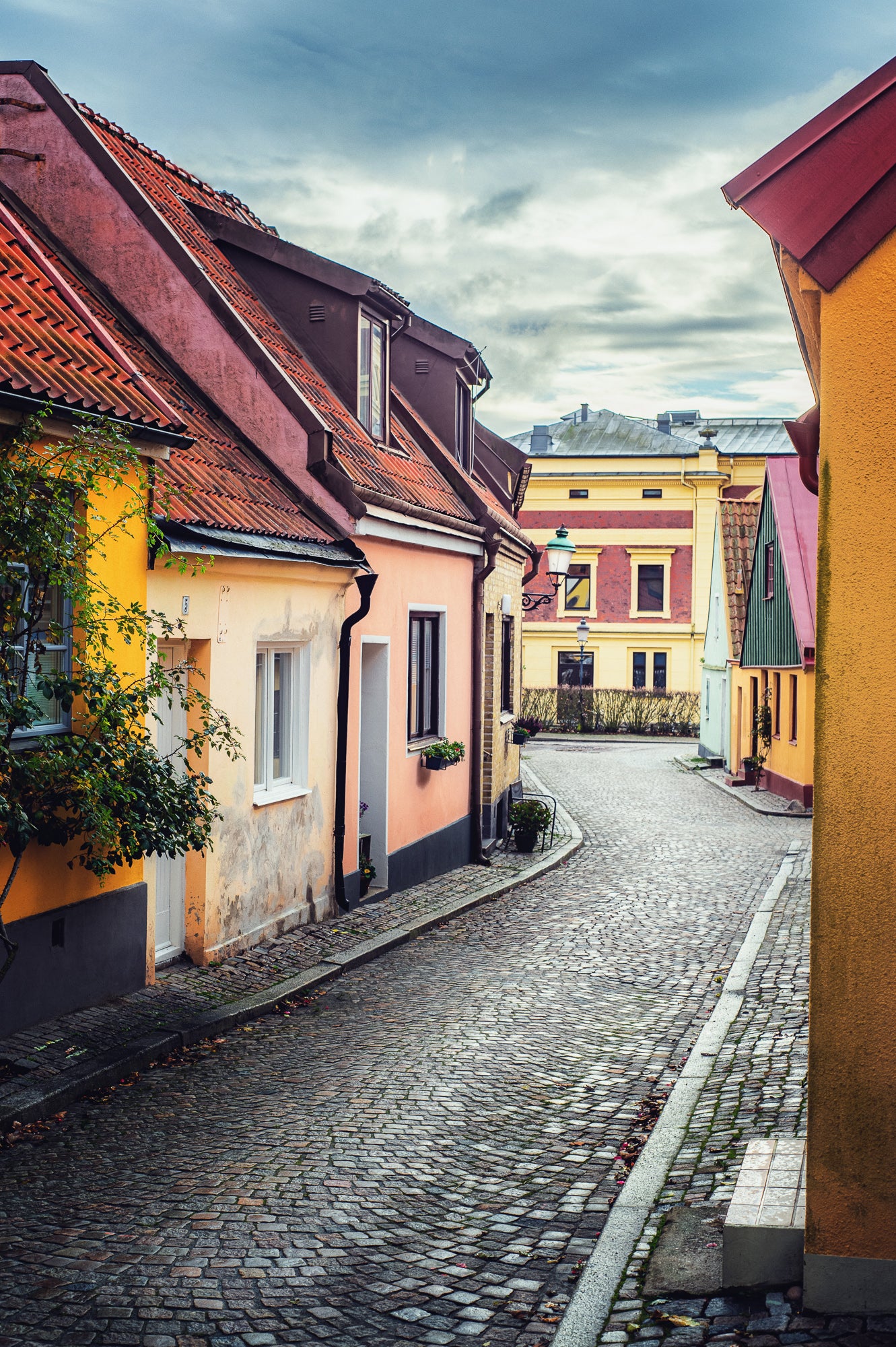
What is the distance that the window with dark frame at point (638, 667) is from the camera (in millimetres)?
47875

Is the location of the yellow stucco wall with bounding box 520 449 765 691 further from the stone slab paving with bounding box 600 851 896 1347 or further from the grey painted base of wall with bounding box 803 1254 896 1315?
the grey painted base of wall with bounding box 803 1254 896 1315

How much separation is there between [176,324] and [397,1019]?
6.44 meters

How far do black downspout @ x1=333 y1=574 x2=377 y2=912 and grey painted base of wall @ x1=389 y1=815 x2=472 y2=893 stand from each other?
5.66ft

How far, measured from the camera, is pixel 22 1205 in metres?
5.04

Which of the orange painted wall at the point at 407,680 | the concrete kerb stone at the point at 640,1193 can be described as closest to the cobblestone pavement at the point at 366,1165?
the concrete kerb stone at the point at 640,1193

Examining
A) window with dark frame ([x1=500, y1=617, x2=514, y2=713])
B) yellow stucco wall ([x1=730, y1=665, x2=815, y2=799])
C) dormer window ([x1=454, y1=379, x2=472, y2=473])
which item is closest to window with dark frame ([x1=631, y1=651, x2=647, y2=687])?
yellow stucco wall ([x1=730, y1=665, x2=815, y2=799])

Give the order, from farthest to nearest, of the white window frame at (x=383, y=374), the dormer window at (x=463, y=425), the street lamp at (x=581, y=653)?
the street lamp at (x=581, y=653), the dormer window at (x=463, y=425), the white window frame at (x=383, y=374)

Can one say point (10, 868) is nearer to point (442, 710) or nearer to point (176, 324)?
point (176, 324)

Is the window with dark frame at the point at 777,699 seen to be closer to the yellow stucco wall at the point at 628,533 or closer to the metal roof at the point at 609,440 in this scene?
the yellow stucco wall at the point at 628,533

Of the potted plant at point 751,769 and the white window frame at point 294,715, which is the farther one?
the potted plant at point 751,769

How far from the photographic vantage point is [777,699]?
26.9m

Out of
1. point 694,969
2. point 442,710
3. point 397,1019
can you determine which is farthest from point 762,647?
point 397,1019

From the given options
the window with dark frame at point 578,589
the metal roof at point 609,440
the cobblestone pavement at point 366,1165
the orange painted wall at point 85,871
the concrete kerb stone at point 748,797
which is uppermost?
the metal roof at point 609,440

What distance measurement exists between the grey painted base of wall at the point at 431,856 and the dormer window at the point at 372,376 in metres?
4.73
